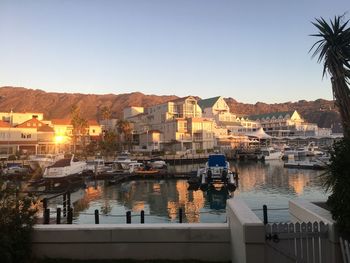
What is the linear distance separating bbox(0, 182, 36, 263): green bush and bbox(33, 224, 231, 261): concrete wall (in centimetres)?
94

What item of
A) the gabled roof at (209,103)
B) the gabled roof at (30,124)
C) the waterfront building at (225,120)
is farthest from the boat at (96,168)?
the gabled roof at (209,103)

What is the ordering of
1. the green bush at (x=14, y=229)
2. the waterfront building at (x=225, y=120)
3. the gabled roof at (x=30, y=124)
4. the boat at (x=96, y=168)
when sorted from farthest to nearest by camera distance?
the waterfront building at (x=225, y=120)
the gabled roof at (x=30, y=124)
the boat at (x=96, y=168)
the green bush at (x=14, y=229)

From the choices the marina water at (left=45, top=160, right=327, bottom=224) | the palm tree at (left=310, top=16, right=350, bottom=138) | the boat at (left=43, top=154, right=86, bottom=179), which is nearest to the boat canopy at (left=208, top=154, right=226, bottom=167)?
the marina water at (left=45, top=160, right=327, bottom=224)

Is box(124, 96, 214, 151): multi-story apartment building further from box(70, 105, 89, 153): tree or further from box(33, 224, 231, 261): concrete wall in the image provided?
box(33, 224, 231, 261): concrete wall

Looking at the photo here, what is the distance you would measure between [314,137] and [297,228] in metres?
146

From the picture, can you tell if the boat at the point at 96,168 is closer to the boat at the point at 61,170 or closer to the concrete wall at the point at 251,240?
the boat at the point at 61,170

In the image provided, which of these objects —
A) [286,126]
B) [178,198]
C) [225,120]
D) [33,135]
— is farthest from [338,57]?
[286,126]

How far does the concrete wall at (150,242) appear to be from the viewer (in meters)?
8.87

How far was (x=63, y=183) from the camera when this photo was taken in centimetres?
5038

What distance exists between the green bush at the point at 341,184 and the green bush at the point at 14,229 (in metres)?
7.20

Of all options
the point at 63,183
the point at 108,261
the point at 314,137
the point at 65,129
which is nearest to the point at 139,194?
the point at 63,183

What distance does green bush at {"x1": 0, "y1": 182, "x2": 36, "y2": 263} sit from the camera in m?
8.30

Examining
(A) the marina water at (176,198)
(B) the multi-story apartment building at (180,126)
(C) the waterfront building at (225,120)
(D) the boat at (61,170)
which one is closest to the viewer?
(A) the marina water at (176,198)

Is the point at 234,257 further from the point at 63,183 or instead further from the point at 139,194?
the point at 63,183
